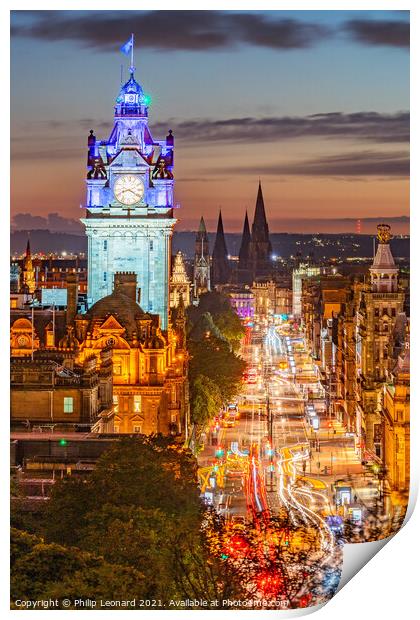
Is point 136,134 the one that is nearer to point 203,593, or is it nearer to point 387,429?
point 387,429

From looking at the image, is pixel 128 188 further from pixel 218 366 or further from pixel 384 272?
pixel 384 272

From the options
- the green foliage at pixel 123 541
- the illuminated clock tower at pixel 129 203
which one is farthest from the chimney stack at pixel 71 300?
the green foliage at pixel 123 541

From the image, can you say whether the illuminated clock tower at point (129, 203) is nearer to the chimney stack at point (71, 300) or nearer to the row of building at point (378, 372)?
the chimney stack at point (71, 300)

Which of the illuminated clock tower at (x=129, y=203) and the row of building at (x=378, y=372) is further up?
the illuminated clock tower at (x=129, y=203)

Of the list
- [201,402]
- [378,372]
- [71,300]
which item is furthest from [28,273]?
[378,372]
